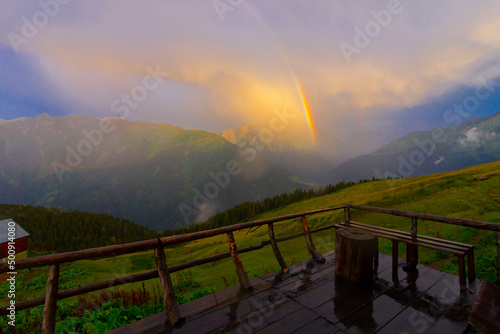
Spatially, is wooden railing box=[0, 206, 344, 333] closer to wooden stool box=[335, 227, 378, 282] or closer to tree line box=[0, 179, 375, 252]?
wooden stool box=[335, 227, 378, 282]

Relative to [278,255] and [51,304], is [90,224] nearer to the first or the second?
[278,255]

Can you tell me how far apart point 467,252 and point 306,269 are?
10.3 ft

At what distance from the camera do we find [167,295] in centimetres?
353

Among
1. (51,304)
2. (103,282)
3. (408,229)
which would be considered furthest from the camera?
(408,229)

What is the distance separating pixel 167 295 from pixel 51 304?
1.41 m

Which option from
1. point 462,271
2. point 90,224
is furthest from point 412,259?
point 90,224

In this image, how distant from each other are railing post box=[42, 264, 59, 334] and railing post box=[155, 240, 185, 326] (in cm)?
123

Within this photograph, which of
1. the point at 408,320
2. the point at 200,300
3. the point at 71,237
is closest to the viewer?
the point at 408,320

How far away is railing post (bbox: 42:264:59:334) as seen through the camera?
2.78 meters

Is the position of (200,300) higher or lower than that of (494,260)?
higher

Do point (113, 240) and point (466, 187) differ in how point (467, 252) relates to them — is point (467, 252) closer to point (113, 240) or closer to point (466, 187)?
point (466, 187)

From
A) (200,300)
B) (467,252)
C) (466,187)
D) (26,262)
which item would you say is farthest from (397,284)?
(466,187)

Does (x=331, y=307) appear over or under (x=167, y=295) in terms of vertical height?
under

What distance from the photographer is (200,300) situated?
3.99 meters
